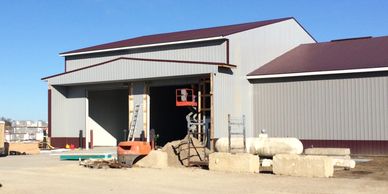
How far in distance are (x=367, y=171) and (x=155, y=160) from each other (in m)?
8.65

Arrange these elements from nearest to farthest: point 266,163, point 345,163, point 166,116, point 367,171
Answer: point 367,171
point 345,163
point 266,163
point 166,116

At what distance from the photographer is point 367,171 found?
20812 mm

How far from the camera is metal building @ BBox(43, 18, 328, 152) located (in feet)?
106

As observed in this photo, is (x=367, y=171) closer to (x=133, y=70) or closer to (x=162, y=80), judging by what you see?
(x=162, y=80)

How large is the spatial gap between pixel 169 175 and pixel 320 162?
5.47 metres

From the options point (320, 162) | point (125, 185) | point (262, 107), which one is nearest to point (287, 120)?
point (262, 107)

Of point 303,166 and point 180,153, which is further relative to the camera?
A: point 180,153

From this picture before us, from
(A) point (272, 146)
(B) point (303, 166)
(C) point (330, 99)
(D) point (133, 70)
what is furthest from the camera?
(D) point (133, 70)

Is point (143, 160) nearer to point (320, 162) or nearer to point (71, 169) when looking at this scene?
point (71, 169)

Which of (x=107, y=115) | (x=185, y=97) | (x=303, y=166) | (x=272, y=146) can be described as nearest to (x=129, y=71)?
(x=185, y=97)

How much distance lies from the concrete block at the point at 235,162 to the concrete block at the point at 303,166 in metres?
1.16

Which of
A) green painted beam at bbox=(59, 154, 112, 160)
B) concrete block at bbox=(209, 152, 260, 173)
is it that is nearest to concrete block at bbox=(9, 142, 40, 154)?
green painted beam at bbox=(59, 154, 112, 160)

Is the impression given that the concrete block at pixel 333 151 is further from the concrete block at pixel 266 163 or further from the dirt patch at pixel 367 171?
the concrete block at pixel 266 163

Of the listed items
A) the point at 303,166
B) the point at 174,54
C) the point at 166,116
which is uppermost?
the point at 174,54
